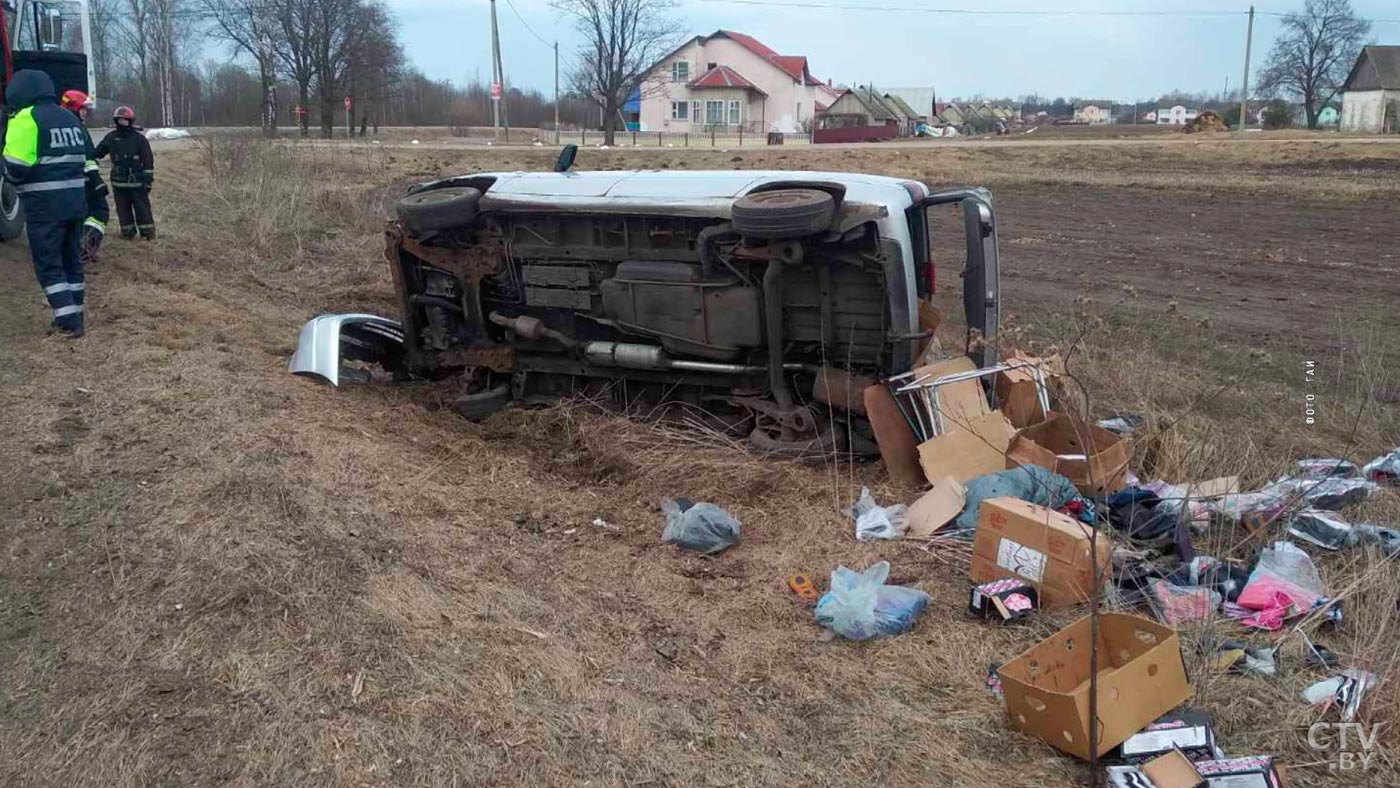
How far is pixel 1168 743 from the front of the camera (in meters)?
2.85

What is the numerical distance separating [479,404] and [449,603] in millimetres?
2927

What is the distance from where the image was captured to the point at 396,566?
3.88 metres

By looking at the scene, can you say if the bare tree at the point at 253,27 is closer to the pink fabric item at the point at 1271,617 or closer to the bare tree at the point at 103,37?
the bare tree at the point at 103,37

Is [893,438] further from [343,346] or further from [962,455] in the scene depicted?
[343,346]

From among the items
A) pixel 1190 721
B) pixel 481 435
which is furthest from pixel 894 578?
pixel 481 435

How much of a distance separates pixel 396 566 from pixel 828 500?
2095mm

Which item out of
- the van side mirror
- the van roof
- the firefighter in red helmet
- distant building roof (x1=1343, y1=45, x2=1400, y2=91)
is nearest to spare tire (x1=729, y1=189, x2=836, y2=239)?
the van roof

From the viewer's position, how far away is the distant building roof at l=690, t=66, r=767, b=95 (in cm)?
6394

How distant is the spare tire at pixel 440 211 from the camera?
6.16 metres

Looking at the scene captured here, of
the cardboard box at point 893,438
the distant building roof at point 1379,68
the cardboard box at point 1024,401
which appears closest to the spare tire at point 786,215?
Result: the cardboard box at point 893,438

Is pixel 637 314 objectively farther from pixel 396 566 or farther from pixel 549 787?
pixel 549 787

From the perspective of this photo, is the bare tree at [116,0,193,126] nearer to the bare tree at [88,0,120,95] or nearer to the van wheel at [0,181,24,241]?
the bare tree at [88,0,120,95]

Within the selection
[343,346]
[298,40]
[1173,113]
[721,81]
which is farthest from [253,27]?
[1173,113]

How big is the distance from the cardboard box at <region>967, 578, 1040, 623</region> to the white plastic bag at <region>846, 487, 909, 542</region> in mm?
735
